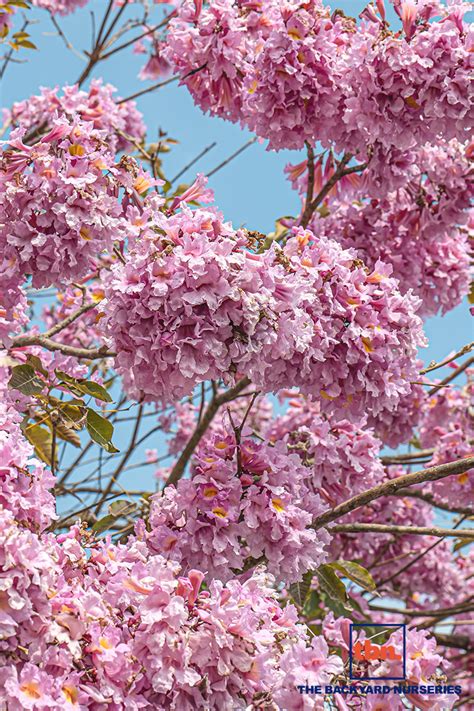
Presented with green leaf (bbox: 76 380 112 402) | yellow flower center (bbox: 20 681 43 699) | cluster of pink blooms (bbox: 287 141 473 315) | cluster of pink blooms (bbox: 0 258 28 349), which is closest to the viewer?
yellow flower center (bbox: 20 681 43 699)

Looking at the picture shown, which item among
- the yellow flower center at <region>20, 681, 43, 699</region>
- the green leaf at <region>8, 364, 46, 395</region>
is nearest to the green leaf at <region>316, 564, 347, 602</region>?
the green leaf at <region>8, 364, 46, 395</region>

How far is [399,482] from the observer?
2.52m

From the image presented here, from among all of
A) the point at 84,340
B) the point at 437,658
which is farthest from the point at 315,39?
the point at 84,340

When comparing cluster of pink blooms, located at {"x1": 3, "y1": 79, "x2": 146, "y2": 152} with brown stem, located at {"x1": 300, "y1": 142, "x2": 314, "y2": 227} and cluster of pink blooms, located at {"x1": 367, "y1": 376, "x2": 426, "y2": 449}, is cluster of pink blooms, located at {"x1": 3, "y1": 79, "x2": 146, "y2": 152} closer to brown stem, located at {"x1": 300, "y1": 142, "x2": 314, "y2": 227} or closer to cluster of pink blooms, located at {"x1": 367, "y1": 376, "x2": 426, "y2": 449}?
brown stem, located at {"x1": 300, "y1": 142, "x2": 314, "y2": 227}

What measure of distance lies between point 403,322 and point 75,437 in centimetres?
153

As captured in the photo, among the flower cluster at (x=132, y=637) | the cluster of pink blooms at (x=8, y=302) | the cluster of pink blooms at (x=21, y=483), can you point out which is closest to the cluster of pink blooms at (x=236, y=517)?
the flower cluster at (x=132, y=637)

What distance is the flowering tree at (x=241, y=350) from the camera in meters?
1.80

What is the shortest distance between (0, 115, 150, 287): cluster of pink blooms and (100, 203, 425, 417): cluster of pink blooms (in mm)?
186

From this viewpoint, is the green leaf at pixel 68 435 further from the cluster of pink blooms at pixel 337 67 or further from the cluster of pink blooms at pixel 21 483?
the cluster of pink blooms at pixel 337 67

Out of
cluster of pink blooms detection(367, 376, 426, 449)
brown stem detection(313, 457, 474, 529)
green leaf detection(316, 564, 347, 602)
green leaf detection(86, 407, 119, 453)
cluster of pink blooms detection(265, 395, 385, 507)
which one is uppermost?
cluster of pink blooms detection(367, 376, 426, 449)

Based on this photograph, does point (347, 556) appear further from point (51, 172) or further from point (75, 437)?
point (51, 172)

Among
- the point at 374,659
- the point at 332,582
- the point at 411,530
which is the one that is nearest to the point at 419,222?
the point at 411,530

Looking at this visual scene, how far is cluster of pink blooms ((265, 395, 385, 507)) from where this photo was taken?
3.14 metres

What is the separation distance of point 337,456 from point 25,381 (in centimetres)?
125
